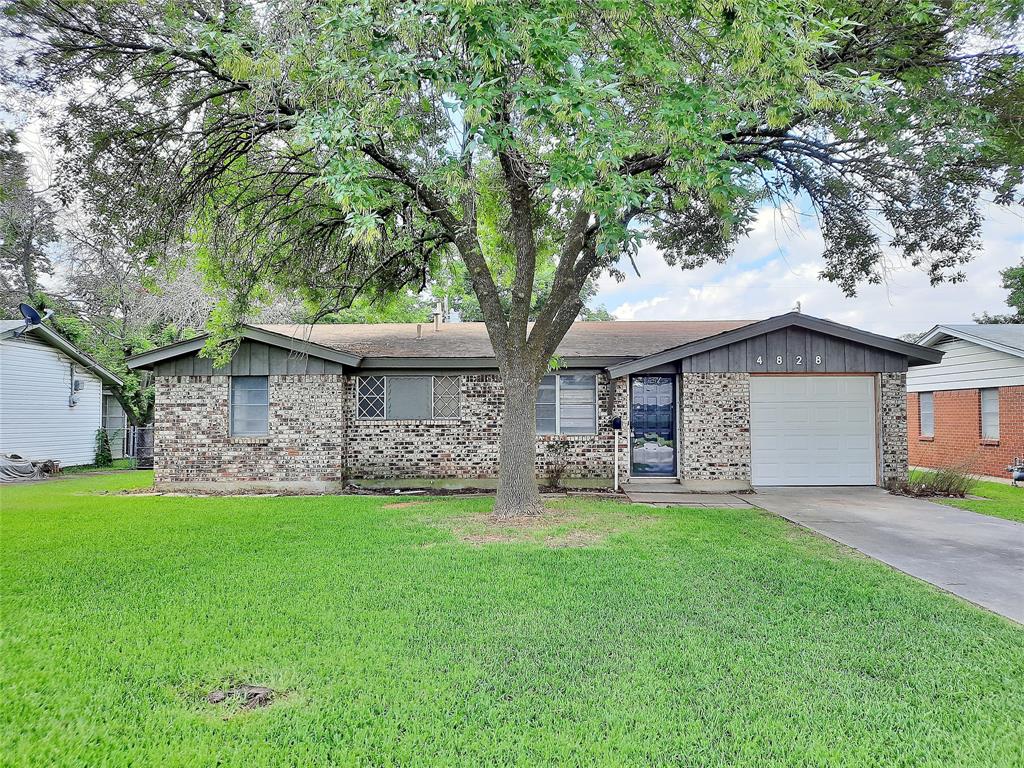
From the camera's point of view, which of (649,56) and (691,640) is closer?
(691,640)

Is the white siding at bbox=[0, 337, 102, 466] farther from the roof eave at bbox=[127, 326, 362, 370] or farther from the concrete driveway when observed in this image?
the concrete driveway

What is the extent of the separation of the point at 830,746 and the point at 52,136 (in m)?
9.73

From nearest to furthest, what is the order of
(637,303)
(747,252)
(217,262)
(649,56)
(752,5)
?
(752,5), (649,56), (217,262), (747,252), (637,303)

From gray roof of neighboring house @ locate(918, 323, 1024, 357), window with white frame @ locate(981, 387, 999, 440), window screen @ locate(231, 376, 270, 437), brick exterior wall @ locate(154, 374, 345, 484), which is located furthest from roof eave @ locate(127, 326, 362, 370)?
window with white frame @ locate(981, 387, 999, 440)

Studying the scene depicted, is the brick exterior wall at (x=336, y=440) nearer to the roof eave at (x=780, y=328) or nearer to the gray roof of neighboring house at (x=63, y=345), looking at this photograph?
the roof eave at (x=780, y=328)

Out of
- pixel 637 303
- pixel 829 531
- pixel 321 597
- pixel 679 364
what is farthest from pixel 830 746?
pixel 637 303

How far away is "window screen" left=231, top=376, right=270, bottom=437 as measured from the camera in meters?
12.3

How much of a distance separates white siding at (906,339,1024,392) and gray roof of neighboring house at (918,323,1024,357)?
0.19 m

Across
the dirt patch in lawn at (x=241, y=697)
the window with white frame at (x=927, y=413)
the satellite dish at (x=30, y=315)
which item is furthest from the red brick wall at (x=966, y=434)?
the satellite dish at (x=30, y=315)

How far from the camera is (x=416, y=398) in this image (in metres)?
12.4

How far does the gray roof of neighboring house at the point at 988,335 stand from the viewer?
41.1ft

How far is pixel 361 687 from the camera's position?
130 inches

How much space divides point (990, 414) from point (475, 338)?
484 inches

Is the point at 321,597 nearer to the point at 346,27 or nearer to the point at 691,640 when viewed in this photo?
the point at 691,640
